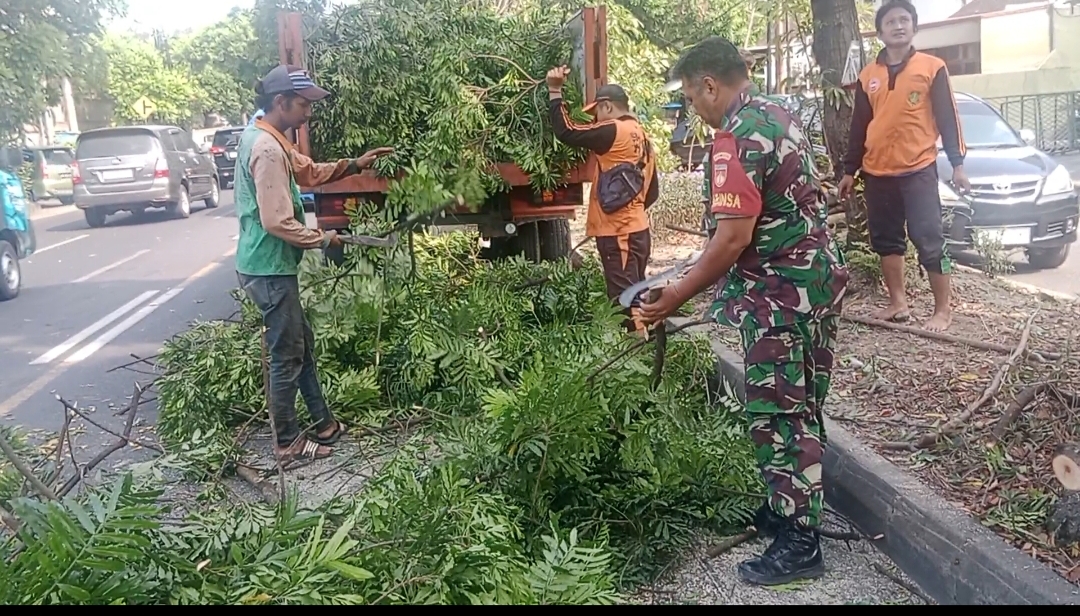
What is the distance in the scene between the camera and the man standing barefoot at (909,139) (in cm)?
508

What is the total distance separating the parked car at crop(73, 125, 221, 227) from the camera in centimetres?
1669

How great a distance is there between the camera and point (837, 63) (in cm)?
623

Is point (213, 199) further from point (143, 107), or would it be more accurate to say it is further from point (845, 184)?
point (845, 184)

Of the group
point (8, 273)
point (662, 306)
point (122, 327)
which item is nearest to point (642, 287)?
point (662, 306)

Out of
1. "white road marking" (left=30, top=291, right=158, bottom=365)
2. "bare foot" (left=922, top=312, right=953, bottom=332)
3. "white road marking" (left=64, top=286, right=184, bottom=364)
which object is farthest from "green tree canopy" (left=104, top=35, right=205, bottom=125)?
Result: "bare foot" (left=922, top=312, right=953, bottom=332)

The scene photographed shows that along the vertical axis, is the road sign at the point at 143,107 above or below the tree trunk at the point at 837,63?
above

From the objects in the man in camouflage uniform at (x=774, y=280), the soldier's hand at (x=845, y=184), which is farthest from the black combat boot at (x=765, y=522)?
the soldier's hand at (x=845, y=184)

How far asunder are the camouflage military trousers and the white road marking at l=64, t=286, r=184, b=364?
580 centimetres

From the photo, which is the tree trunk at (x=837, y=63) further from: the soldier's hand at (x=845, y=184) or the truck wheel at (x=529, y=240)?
the truck wheel at (x=529, y=240)

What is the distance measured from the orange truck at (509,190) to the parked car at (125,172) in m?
11.6

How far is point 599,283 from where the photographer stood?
5684 millimetres

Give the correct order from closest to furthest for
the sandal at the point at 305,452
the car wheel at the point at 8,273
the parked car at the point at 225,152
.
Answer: the sandal at the point at 305,452
the car wheel at the point at 8,273
the parked car at the point at 225,152

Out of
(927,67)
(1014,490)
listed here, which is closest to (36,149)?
(927,67)

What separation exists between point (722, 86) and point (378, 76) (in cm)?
372
